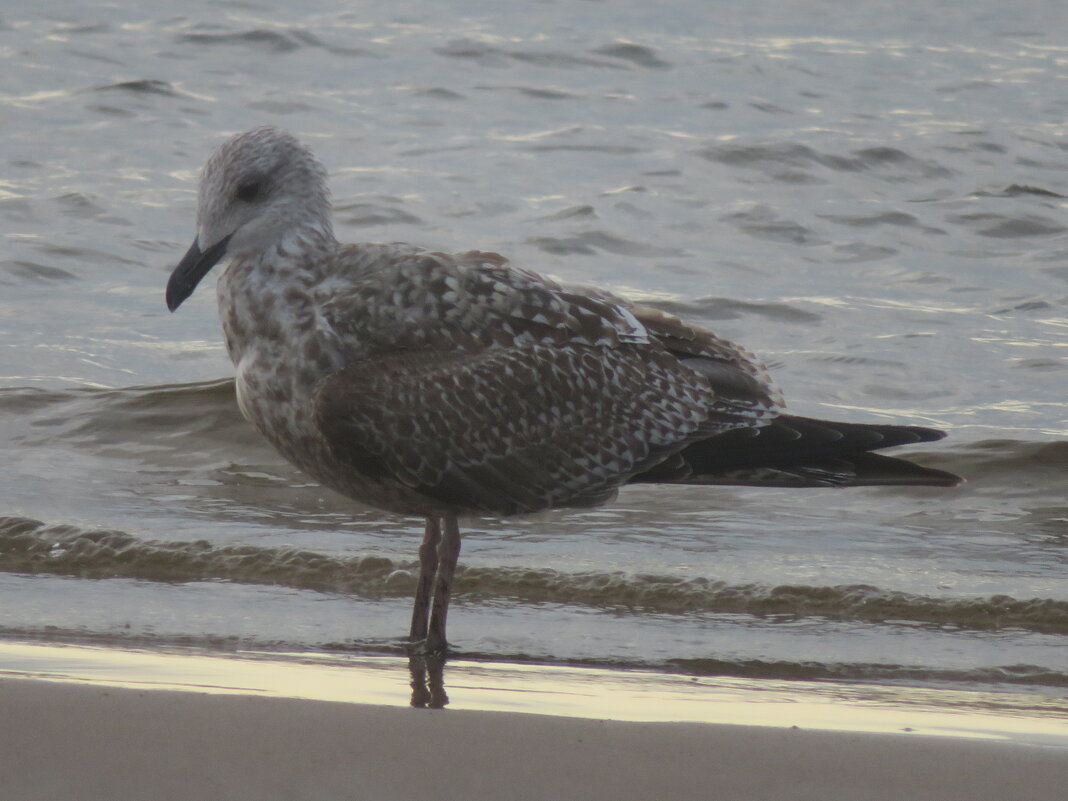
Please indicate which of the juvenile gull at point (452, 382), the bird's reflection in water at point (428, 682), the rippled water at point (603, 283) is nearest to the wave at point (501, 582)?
the rippled water at point (603, 283)

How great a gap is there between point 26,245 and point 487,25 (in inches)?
335

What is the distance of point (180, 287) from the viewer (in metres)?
5.84

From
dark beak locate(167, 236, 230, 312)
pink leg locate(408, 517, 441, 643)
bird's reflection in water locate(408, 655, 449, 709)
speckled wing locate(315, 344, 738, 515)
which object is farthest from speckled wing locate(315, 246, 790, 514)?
bird's reflection in water locate(408, 655, 449, 709)

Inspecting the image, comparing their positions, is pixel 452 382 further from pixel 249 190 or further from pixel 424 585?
pixel 249 190

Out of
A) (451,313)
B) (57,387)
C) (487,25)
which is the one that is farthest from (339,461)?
(487,25)

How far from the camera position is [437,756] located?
4332 millimetres

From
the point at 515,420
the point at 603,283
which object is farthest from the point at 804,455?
the point at 603,283

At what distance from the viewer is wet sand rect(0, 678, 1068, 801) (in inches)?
163

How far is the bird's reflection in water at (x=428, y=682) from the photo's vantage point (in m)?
5.09

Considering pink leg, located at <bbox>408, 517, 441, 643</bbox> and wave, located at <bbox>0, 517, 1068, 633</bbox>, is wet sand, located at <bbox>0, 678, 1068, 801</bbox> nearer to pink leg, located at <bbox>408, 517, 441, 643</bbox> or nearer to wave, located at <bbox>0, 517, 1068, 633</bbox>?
pink leg, located at <bbox>408, 517, 441, 643</bbox>

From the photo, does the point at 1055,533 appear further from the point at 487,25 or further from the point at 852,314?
the point at 487,25

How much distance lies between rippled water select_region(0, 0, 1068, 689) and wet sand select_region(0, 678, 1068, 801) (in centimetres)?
144

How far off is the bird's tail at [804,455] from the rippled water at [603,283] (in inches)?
23.9

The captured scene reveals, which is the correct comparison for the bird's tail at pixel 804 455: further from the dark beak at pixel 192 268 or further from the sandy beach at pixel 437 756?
the dark beak at pixel 192 268
